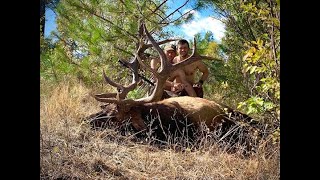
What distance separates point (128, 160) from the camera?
2.68m

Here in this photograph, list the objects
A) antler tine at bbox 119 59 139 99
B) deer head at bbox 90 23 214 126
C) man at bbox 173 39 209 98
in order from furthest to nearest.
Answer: man at bbox 173 39 209 98 → antler tine at bbox 119 59 139 99 → deer head at bbox 90 23 214 126

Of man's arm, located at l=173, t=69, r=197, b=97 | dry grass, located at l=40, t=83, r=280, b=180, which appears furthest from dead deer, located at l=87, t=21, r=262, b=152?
man's arm, located at l=173, t=69, r=197, b=97

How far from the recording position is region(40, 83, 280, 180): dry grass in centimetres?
235

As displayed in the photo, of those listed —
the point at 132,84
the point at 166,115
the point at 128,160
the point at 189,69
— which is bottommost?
the point at 128,160

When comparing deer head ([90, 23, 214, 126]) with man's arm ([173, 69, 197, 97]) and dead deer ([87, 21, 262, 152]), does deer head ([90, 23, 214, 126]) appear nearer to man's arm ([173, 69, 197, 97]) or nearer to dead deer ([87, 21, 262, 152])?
dead deer ([87, 21, 262, 152])

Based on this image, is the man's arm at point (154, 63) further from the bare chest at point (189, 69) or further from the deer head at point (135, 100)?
the deer head at point (135, 100)

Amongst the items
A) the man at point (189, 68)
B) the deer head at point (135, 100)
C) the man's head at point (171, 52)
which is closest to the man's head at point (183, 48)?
the man at point (189, 68)

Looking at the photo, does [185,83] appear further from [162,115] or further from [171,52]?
[162,115]

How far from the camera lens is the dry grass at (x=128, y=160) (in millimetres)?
2354

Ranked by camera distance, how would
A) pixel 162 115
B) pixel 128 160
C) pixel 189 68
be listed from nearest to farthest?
pixel 128 160 → pixel 162 115 → pixel 189 68

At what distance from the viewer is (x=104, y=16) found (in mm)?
6121

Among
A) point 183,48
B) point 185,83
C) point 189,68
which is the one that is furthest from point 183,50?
point 185,83
